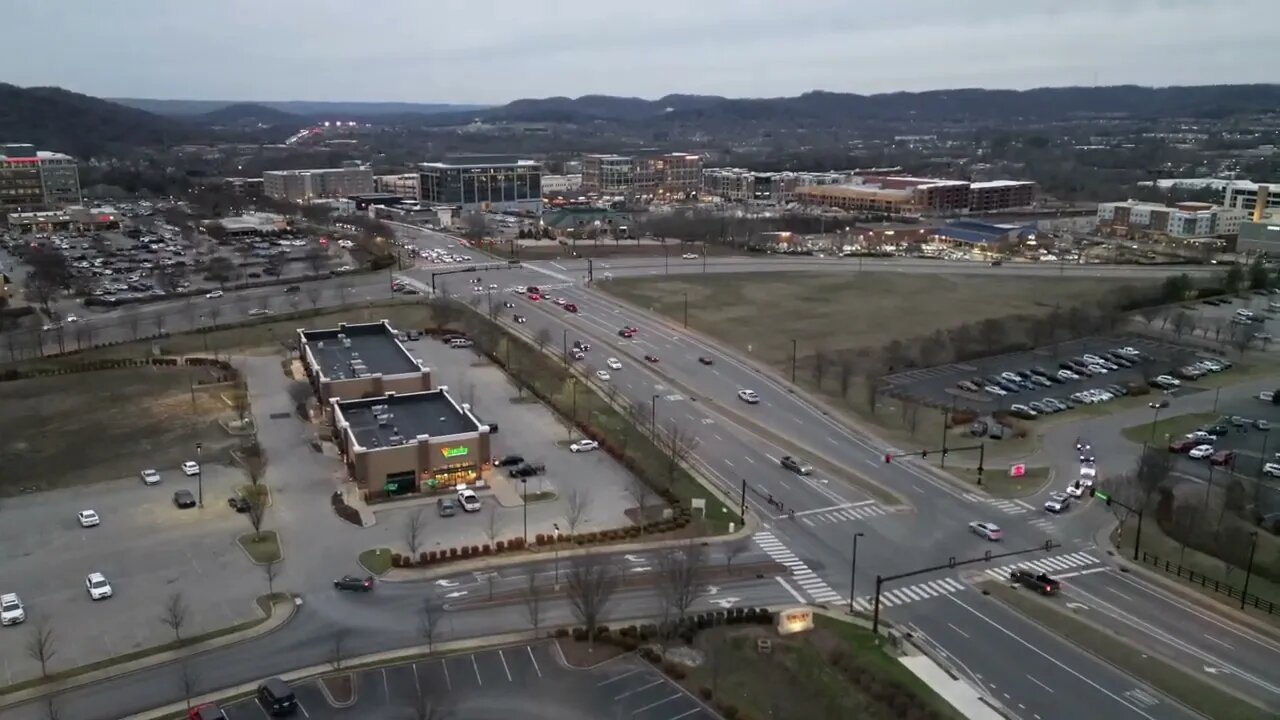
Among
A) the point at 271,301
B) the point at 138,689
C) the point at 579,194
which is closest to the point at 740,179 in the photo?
the point at 579,194

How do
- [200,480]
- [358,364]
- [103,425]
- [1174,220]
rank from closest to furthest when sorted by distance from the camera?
[200,480] < [103,425] < [358,364] < [1174,220]

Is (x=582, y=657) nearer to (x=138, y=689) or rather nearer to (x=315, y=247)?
(x=138, y=689)

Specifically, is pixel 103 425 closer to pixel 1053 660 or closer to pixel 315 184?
pixel 1053 660

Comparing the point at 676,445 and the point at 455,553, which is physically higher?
the point at 676,445

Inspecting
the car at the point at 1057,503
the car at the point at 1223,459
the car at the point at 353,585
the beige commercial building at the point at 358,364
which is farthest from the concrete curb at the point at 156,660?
the car at the point at 1223,459

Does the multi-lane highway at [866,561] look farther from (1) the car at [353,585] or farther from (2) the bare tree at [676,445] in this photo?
(1) the car at [353,585]

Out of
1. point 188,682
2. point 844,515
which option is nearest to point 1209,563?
point 844,515
